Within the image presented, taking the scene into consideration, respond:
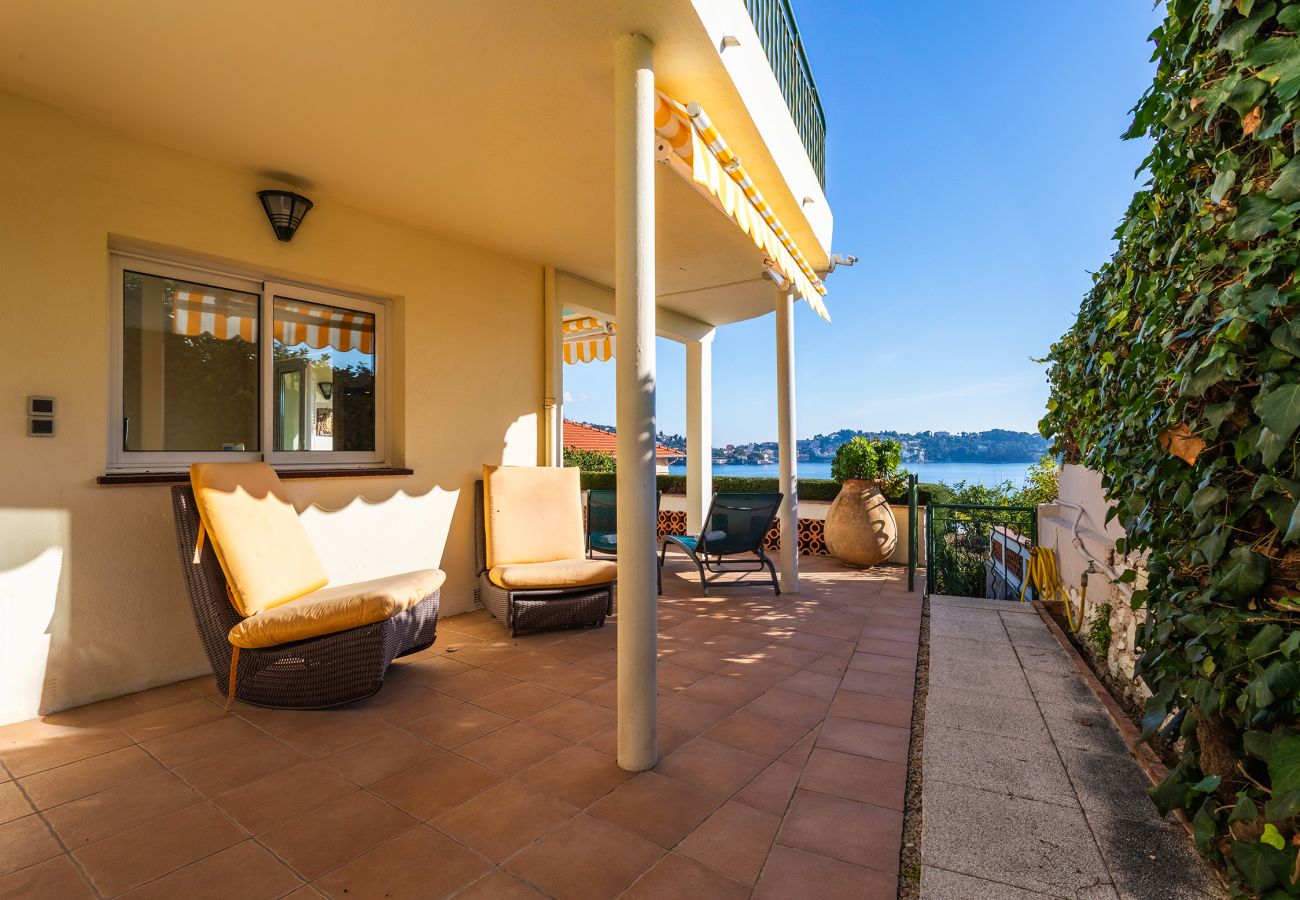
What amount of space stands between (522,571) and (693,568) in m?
3.56

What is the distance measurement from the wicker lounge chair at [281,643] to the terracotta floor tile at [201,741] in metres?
0.22

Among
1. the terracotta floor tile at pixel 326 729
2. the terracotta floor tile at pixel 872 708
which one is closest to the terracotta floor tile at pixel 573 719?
the terracotta floor tile at pixel 326 729

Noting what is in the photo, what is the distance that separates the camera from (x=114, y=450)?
391 centimetres

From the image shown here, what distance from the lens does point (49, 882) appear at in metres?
2.07

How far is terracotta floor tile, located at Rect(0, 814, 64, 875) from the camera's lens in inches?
85.8

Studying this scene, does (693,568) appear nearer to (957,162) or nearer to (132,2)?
(132,2)

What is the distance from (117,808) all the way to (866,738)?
3.31 meters

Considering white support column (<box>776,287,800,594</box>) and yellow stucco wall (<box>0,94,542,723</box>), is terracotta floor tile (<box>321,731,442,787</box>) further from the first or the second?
white support column (<box>776,287,800,594</box>)

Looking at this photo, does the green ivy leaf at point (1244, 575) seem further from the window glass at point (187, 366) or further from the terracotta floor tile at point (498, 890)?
the window glass at point (187, 366)

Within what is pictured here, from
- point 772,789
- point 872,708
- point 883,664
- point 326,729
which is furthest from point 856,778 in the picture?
point 326,729

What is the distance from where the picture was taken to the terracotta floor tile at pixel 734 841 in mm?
2123

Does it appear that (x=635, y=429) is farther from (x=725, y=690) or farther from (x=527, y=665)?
(x=527, y=665)

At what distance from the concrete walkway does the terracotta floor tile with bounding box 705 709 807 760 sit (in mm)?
642

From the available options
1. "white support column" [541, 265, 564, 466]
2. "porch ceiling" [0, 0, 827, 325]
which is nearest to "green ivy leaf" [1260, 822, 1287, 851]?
"porch ceiling" [0, 0, 827, 325]
